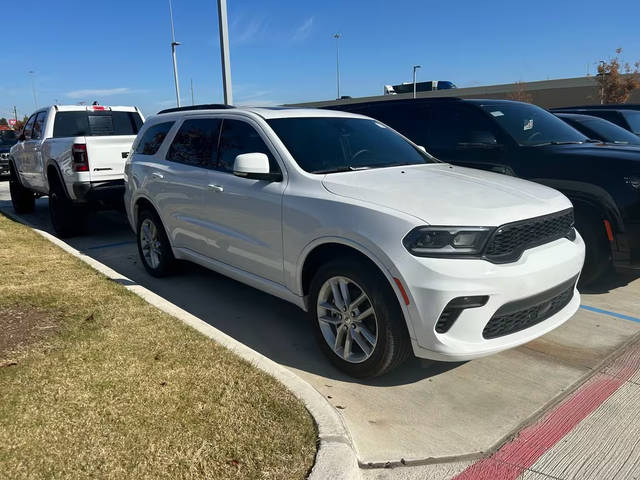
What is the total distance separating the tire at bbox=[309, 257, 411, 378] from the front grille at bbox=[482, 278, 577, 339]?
1.75ft

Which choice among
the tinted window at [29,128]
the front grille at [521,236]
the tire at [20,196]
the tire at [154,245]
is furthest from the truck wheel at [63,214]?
the front grille at [521,236]

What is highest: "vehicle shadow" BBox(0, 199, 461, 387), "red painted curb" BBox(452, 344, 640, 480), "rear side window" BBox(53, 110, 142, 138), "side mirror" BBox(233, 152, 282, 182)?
"rear side window" BBox(53, 110, 142, 138)

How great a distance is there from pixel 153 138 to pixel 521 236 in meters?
4.22

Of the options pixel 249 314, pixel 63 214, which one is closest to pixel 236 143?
pixel 249 314

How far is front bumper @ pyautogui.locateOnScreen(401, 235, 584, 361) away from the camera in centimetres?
302

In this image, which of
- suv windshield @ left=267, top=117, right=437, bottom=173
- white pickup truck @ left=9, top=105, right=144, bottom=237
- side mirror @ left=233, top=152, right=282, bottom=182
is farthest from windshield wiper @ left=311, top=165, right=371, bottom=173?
white pickup truck @ left=9, top=105, right=144, bottom=237

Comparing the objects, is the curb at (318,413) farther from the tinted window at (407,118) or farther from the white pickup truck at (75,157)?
the tinted window at (407,118)

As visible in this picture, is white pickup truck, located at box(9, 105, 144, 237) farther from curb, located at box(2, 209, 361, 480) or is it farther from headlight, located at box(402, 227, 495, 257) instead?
headlight, located at box(402, 227, 495, 257)

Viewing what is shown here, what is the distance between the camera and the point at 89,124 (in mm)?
8820

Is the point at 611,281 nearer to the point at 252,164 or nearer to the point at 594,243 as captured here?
the point at 594,243

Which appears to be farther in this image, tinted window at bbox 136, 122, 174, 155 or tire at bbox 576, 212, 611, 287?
tinted window at bbox 136, 122, 174, 155

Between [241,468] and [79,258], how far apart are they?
4797 mm

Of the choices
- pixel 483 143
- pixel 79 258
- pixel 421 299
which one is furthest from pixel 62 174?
pixel 421 299

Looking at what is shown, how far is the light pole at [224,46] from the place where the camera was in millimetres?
9125
